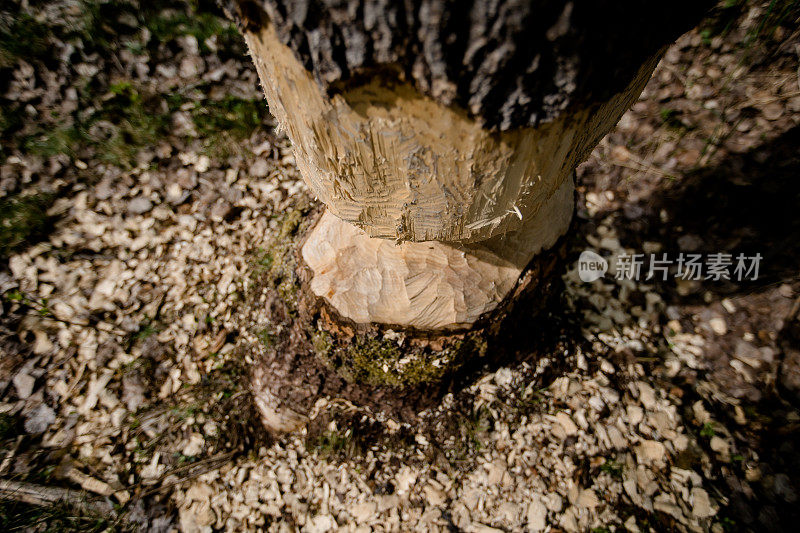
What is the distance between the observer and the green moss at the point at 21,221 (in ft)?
6.68

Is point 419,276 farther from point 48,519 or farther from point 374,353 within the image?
point 48,519

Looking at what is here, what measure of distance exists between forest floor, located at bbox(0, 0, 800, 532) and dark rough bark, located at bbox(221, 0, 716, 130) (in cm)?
126

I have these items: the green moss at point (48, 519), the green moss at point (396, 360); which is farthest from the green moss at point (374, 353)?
the green moss at point (48, 519)

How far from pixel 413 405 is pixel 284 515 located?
64 cm

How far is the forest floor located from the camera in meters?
1.62

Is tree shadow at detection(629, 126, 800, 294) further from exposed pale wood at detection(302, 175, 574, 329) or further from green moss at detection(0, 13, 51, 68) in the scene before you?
green moss at detection(0, 13, 51, 68)

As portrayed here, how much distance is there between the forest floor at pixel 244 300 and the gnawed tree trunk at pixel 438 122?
1.87 ft

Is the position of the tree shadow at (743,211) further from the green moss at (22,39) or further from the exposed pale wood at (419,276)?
the green moss at (22,39)

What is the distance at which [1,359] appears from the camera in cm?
185

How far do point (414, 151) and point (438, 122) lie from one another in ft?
0.27

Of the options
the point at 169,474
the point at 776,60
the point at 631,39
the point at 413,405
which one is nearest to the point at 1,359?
the point at 169,474

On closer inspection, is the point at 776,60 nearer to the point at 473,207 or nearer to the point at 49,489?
the point at 473,207

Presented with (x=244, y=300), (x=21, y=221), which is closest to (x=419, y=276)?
(x=244, y=300)

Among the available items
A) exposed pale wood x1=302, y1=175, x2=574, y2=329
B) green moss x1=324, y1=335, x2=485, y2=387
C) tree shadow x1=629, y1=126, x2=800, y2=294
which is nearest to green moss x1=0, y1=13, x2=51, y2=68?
exposed pale wood x1=302, y1=175, x2=574, y2=329
